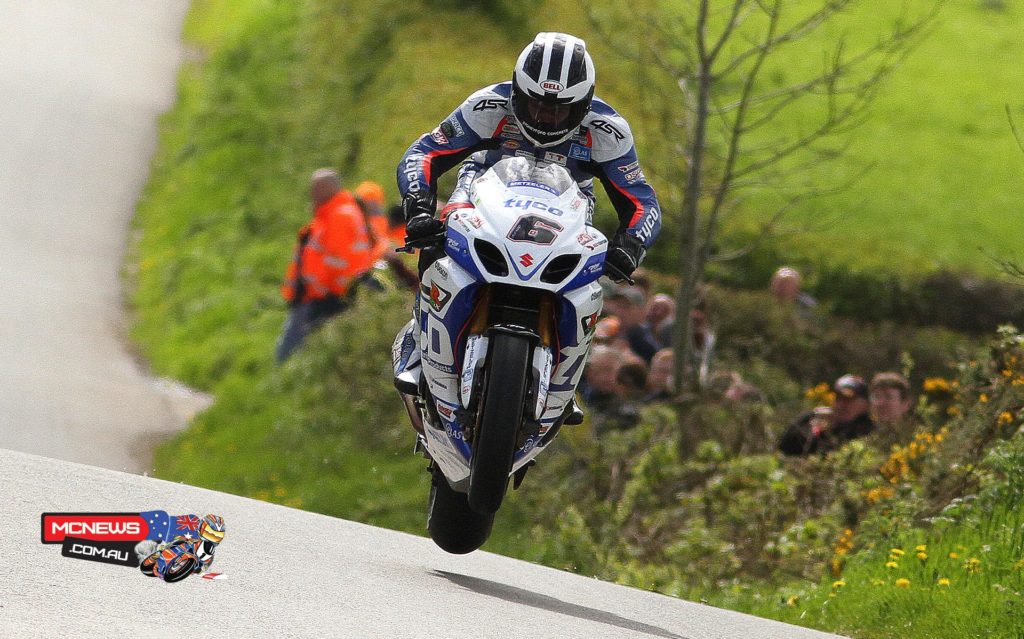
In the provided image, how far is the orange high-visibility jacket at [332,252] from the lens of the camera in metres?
14.3

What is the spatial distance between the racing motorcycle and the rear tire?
31cm

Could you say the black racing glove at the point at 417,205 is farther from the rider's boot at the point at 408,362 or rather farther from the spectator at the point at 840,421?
the spectator at the point at 840,421

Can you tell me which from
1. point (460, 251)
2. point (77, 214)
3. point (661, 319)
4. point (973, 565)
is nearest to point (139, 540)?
point (460, 251)

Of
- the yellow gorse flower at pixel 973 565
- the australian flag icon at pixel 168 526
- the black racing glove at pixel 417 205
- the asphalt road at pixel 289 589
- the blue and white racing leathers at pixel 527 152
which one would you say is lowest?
the asphalt road at pixel 289 589

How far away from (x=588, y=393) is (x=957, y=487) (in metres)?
3.66

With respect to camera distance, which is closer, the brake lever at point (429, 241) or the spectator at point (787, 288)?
the brake lever at point (429, 241)

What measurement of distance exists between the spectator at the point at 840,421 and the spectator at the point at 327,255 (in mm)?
4733

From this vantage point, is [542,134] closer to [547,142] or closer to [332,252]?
[547,142]

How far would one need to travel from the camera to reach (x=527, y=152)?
793 cm

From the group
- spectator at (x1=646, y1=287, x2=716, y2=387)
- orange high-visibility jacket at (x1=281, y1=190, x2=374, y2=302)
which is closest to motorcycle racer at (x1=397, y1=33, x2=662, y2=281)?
spectator at (x1=646, y1=287, x2=716, y2=387)

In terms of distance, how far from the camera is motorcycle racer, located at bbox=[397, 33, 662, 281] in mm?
7449

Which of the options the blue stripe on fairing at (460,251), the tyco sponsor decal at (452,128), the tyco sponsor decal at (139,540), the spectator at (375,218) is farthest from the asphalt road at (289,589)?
the spectator at (375,218)

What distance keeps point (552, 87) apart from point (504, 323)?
1183 mm

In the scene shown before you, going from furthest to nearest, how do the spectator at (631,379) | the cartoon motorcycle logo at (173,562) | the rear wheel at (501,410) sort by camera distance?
the spectator at (631,379) → the rear wheel at (501,410) → the cartoon motorcycle logo at (173,562)
